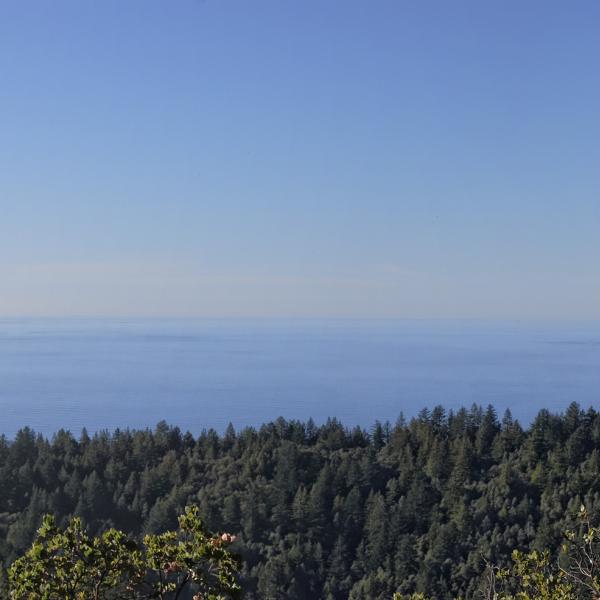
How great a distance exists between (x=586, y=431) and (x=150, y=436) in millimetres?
46448

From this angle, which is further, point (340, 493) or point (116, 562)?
point (340, 493)

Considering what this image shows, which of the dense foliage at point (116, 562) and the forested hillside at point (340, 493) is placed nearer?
the dense foliage at point (116, 562)

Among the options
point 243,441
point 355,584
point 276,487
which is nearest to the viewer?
point 355,584

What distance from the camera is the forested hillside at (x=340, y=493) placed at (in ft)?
201

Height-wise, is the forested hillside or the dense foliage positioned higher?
the dense foliage

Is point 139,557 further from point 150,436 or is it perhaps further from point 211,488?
point 150,436

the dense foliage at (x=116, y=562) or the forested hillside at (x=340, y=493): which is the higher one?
the dense foliage at (x=116, y=562)

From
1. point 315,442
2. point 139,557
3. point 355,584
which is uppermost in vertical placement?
point 139,557

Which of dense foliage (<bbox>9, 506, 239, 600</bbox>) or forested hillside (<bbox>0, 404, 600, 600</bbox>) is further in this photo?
forested hillside (<bbox>0, 404, 600, 600</bbox>)

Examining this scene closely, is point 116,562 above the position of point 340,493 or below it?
above

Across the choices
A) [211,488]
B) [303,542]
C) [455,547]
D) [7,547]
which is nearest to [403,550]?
[455,547]

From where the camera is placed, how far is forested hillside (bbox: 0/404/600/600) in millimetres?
61375

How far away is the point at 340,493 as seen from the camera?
7306 cm

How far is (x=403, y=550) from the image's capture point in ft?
205
